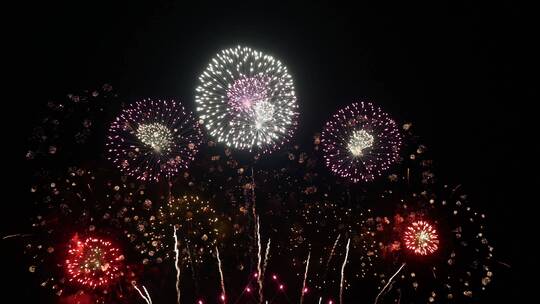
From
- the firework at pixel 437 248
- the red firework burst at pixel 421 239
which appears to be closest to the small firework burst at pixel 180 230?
the firework at pixel 437 248

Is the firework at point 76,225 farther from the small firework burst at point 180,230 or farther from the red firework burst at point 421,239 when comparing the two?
the red firework burst at point 421,239

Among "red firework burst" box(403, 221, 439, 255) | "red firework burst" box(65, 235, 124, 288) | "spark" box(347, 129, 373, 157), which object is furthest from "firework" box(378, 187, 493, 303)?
"red firework burst" box(65, 235, 124, 288)

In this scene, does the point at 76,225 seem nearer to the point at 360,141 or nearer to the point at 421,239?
the point at 360,141

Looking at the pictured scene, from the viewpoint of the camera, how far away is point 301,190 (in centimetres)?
2411

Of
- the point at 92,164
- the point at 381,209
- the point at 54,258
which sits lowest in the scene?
the point at 54,258

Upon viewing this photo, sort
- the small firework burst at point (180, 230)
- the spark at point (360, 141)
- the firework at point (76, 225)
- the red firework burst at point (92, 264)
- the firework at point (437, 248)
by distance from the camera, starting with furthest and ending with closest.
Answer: the firework at point (437, 248) → the small firework burst at point (180, 230) → the spark at point (360, 141) → the firework at point (76, 225) → the red firework burst at point (92, 264)

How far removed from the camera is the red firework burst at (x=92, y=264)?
1769 cm

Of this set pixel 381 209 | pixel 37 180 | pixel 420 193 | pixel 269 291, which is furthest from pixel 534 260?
pixel 37 180

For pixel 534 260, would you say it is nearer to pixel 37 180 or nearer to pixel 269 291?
pixel 269 291

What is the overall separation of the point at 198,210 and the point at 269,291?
5.63 metres

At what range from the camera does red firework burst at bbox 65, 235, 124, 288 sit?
17688 mm

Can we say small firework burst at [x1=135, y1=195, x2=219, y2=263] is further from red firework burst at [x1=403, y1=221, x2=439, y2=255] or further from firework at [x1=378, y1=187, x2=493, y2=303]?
red firework burst at [x1=403, y1=221, x2=439, y2=255]

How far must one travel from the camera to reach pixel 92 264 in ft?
58.5

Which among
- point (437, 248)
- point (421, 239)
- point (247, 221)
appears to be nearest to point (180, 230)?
point (247, 221)
